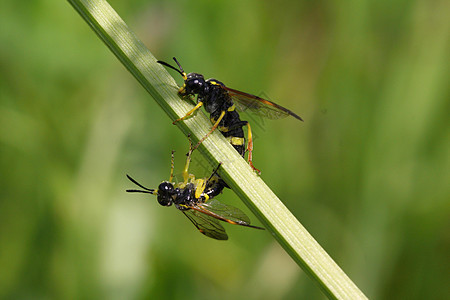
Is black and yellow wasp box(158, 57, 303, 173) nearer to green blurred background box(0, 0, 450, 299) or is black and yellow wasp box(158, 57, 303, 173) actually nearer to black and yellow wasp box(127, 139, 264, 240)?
black and yellow wasp box(127, 139, 264, 240)

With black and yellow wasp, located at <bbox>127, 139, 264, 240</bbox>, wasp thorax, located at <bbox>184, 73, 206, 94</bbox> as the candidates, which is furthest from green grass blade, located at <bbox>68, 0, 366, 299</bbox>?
black and yellow wasp, located at <bbox>127, 139, 264, 240</bbox>

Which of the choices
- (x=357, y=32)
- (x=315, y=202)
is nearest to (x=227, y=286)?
(x=315, y=202)

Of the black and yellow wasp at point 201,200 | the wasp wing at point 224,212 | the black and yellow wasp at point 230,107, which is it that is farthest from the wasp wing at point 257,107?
the wasp wing at point 224,212

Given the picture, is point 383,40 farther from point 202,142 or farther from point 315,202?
point 202,142

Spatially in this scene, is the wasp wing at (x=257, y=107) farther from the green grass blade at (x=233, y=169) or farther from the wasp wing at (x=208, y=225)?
the green grass blade at (x=233, y=169)

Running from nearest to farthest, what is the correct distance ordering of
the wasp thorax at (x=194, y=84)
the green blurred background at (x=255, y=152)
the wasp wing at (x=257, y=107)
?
the wasp thorax at (x=194, y=84) → the wasp wing at (x=257, y=107) → the green blurred background at (x=255, y=152)

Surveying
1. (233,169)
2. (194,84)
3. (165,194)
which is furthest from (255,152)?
(233,169)

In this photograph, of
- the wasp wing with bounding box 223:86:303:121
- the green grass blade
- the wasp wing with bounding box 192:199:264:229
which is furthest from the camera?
the wasp wing with bounding box 223:86:303:121
